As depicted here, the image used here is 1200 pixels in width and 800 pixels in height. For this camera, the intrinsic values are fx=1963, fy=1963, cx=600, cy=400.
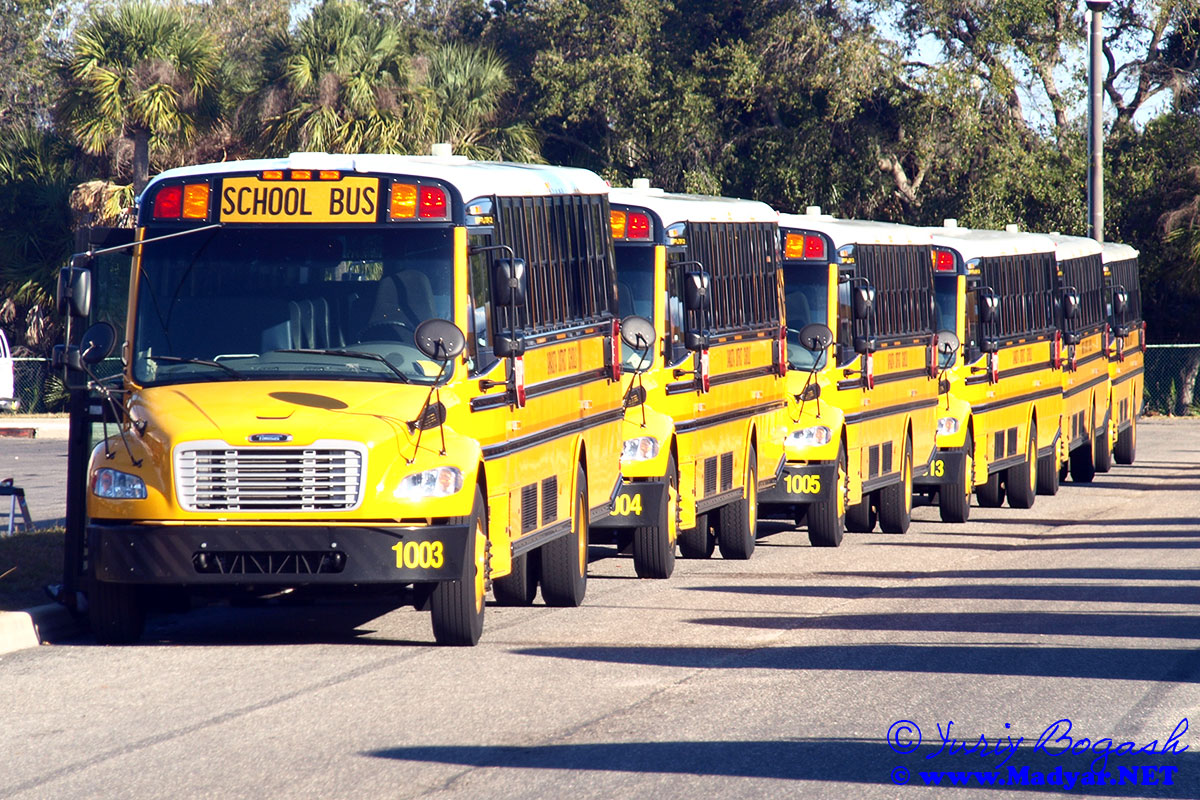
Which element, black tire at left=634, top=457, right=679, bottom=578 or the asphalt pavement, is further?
black tire at left=634, top=457, right=679, bottom=578

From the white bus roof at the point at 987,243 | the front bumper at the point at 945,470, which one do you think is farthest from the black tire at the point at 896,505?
the white bus roof at the point at 987,243

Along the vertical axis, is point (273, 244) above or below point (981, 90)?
below

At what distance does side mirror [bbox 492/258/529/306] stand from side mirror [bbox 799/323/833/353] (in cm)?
659

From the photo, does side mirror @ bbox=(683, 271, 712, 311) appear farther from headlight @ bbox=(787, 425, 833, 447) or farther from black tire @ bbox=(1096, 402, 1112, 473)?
black tire @ bbox=(1096, 402, 1112, 473)

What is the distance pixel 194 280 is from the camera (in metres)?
11.1

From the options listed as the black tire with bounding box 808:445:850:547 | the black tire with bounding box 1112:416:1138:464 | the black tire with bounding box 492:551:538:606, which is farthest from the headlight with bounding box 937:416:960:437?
the black tire with bounding box 1112:416:1138:464

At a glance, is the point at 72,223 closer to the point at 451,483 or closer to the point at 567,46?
the point at 567,46

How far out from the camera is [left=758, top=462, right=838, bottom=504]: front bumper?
17.6 meters

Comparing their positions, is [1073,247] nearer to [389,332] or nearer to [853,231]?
[853,231]

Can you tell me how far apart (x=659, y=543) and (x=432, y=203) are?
4.36 metres

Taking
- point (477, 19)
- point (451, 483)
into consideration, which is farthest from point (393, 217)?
point (477, 19)

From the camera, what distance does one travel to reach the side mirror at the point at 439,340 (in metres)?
10.5

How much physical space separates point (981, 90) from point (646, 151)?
22.8 feet

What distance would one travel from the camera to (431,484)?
Answer: 412 inches
